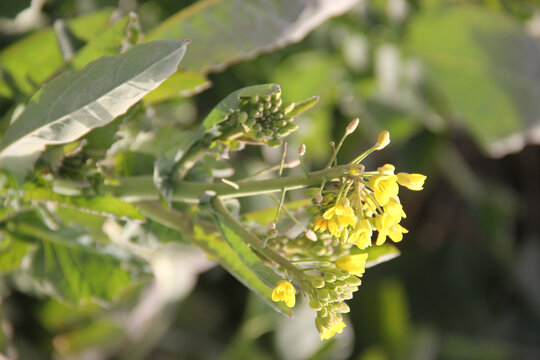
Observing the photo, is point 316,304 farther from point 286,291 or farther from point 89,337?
point 89,337

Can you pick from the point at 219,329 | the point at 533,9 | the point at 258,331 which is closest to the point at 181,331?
the point at 219,329

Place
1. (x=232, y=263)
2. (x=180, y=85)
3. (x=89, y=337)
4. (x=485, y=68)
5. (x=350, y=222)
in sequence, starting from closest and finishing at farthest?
(x=350, y=222), (x=232, y=263), (x=180, y=85), (x=89, y=337), (x=485, y=68)

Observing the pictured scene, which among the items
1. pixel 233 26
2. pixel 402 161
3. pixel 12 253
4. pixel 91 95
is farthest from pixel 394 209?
pixel 402 161

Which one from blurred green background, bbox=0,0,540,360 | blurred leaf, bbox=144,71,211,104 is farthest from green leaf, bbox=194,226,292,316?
blurred green background, bbox=0,0,540,360

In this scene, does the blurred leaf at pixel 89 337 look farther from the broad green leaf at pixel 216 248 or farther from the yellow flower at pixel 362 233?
the yellow flower at pixel 362 233

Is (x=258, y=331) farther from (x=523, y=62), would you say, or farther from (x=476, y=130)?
(x=523, y=62)

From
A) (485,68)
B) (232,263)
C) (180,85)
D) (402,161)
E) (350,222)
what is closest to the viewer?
(350,222)
